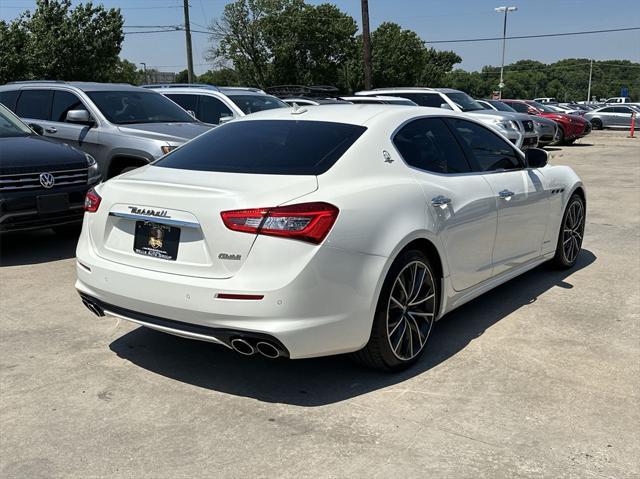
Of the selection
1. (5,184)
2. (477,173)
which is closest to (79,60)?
(5,184)

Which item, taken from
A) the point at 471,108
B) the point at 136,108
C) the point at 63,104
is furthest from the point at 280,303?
the point at 471,108

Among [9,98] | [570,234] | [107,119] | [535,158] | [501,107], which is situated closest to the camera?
[535,158]

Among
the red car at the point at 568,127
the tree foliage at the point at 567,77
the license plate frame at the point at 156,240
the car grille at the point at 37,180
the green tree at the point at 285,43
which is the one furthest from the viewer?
the tree foliage at the point at 567,77

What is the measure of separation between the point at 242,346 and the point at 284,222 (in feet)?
2.18

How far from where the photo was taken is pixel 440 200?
13.2 ft

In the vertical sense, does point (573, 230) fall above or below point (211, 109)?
below

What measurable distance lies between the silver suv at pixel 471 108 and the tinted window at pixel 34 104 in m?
9.96

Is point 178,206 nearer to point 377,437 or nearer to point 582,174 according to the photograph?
point 377,437

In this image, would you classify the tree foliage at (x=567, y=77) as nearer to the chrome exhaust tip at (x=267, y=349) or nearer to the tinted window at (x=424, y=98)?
the tinted window at (x=424, y=98)

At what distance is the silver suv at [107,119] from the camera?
26.0 ft

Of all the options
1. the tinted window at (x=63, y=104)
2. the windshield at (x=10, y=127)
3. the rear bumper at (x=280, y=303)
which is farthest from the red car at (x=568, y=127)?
the rear bumper at (x=280, y=303)

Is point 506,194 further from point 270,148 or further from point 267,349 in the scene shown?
point 267,349

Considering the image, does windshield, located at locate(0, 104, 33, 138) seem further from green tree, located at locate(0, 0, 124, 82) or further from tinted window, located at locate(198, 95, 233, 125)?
green tree, located at locate(0, 0, 124, 82)

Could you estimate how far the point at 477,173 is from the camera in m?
4.59
